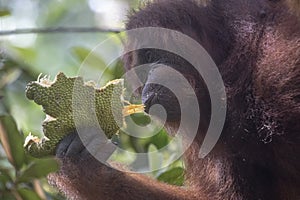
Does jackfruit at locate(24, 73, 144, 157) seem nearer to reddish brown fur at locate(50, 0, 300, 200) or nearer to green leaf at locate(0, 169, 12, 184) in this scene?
green leaf at locate(0, 169, 12, 184)

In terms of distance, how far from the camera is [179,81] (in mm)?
3854

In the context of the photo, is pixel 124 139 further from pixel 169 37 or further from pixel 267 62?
pixel 267 62

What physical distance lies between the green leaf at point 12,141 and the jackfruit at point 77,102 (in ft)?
0.20

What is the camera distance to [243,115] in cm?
359

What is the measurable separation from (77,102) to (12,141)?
342 millimetres

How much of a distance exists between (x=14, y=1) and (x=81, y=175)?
4.88m

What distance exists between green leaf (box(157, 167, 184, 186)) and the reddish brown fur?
0.11 m

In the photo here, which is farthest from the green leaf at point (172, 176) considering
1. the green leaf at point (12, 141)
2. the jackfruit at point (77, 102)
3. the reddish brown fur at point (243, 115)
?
the green leaf at point (12, 141)

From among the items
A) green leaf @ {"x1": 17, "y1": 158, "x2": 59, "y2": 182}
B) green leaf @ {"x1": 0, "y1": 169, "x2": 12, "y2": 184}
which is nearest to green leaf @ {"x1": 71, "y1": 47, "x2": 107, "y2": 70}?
green leaf @ {"x1": 0, "y1": 169, "x2": 12, "y2": 184}

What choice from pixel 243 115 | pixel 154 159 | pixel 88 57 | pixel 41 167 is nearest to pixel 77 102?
pixel 41 167

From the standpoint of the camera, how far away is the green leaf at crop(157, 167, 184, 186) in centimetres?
418

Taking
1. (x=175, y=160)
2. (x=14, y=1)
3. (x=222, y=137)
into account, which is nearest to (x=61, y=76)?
(x=222, y=137)

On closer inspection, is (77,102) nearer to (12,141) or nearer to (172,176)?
(12,141)

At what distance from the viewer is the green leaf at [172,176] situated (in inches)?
164
